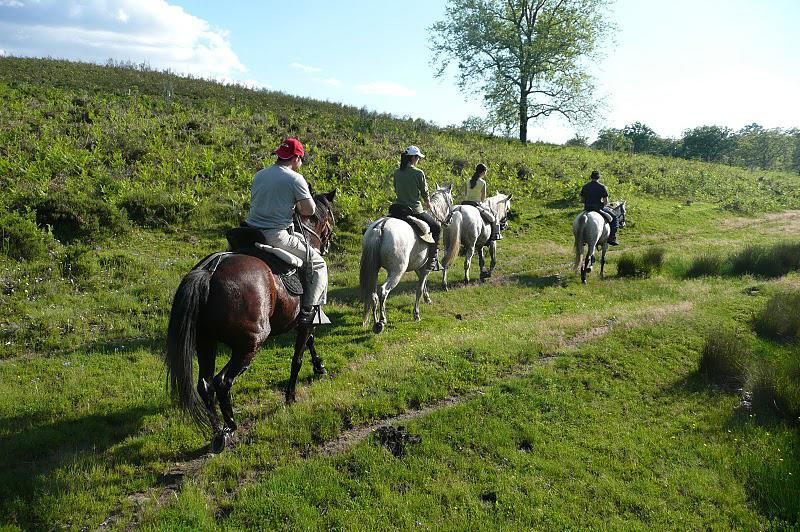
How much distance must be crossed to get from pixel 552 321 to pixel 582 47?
37621 millimetres

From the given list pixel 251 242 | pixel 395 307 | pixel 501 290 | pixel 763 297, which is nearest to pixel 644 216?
pixel 763 297

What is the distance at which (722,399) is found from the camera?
28.1ft

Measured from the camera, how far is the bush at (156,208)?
15.7 meters

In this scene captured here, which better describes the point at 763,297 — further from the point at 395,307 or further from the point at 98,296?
the point at 98,296

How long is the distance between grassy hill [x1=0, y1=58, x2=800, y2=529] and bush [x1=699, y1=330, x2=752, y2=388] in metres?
0.08

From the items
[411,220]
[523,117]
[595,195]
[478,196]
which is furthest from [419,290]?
[523,117]

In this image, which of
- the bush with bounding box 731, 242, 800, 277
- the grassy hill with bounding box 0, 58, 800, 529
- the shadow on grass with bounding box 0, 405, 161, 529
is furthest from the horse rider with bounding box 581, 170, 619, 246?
the shadow on grass with bounding box 0, 405, 161, 529

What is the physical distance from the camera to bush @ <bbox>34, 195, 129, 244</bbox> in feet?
45.1

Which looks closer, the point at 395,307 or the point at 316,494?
the point at 316,494

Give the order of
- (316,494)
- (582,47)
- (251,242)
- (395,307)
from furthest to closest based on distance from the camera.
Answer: (582,47) → (395,307) → (251,242) → (316,494)

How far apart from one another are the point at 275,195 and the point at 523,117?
132ft

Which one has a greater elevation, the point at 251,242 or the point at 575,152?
the point at 575,152

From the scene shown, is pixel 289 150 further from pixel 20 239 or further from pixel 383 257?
pixel 20 239

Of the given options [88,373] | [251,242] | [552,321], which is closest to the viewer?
[251,242]
